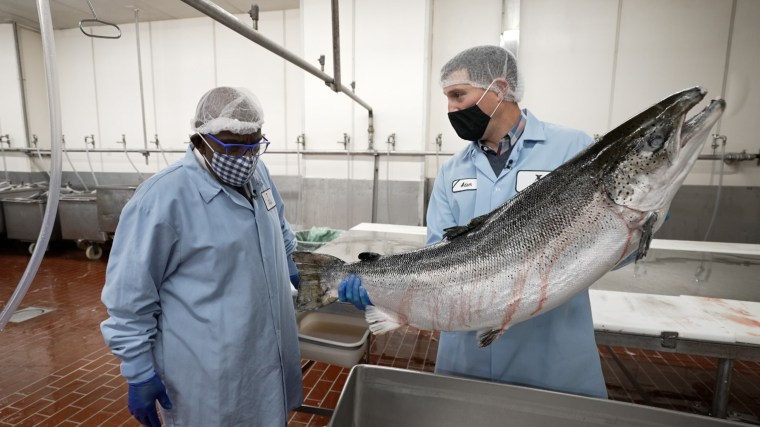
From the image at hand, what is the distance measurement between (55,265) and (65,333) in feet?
9.09

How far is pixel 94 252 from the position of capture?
5.99 metres

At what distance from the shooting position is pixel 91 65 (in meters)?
6.48

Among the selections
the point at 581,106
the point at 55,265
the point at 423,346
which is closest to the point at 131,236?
the point at 423,346

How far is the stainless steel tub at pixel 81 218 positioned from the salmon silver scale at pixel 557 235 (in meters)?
6.06

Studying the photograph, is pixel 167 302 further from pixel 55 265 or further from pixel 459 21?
pixel 55 265

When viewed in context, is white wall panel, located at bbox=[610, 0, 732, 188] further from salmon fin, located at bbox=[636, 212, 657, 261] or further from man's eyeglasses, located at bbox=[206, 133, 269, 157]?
man's eyeglasses, located at bbox=[206, 133, 269, 157]

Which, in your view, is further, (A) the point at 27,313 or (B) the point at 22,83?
(B) the point at 22,83

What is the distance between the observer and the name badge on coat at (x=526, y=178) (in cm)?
141

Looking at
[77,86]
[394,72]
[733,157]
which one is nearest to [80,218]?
[77,86]

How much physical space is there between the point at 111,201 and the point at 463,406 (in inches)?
232

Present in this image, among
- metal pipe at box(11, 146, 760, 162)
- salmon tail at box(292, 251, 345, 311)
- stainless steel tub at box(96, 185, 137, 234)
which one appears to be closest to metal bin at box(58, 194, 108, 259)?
stainless steel tub at box(96, 185, 137, 234)

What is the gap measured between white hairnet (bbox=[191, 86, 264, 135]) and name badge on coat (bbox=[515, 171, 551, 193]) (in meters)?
1.06

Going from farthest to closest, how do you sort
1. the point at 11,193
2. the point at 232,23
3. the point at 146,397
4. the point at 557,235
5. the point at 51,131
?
the point at 11,193, the point at 232,23, the point at 146,397, the point at 51,131, the point at 557,235

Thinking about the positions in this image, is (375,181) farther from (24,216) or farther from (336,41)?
(24,216)
